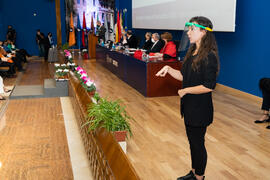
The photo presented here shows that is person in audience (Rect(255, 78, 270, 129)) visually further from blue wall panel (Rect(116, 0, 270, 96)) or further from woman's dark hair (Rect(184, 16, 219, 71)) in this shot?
woman's dark hair (Rect(184, 16, 219, 71))

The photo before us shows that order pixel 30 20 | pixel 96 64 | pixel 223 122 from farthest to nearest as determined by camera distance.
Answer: pixel 30 20 → pixel 96 64 → pixel 223 122

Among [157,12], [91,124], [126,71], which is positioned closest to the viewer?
[91,124]

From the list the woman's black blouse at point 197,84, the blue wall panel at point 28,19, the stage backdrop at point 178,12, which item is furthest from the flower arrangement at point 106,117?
the blue wall panel at point 28,19

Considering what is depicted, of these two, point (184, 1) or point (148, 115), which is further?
point (184, 1)

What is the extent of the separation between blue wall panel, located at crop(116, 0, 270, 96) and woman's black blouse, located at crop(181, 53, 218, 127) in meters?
4.30

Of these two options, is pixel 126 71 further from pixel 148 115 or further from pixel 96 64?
pixel 96 64

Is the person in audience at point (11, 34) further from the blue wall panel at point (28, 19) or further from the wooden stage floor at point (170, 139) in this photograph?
the wooden stage floor at point (170, 139)

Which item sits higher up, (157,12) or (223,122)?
(157,12)

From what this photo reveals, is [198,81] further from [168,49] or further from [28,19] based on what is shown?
[28,19]

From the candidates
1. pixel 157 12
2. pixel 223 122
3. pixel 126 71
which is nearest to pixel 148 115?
pixel 223 122

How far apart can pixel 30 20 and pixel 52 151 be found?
15.2m

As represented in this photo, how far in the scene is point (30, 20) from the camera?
692 inches

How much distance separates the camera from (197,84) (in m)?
2.50

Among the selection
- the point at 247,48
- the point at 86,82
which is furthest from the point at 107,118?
the point at 247,48
